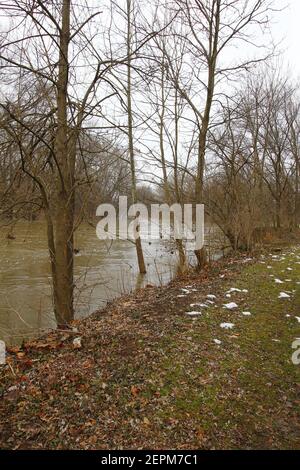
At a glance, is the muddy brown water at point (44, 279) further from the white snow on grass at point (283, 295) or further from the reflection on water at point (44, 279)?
the white snow on grass at point (283, 295)

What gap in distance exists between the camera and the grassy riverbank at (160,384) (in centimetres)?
253

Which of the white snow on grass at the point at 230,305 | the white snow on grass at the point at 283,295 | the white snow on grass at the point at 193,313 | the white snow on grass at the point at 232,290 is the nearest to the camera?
the white snow on grass at the point at 193,313

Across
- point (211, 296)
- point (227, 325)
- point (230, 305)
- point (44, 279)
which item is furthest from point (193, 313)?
point (44, 279)

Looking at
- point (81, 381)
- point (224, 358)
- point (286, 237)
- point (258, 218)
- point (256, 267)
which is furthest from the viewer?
point (286, 237)

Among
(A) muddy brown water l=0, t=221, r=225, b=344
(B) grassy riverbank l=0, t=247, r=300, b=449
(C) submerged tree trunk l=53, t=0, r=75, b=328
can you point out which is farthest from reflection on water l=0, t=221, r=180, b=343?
(B) grassy riverbank l=0, t=247, r=300, b=449

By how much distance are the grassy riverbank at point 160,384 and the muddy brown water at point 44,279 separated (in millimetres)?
1391

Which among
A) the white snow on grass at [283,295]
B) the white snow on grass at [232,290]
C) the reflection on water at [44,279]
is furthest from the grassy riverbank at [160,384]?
the reflection on water at [44,279]

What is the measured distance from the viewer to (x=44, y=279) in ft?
31.8

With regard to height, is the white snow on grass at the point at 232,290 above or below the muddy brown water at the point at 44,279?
above

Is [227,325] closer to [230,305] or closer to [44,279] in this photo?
[230,305]
